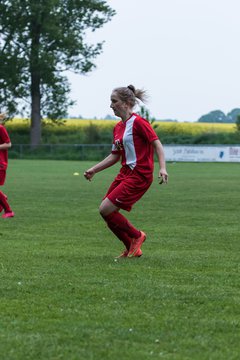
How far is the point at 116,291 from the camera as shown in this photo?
6223 millimetres

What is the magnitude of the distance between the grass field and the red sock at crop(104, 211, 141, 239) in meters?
0.29

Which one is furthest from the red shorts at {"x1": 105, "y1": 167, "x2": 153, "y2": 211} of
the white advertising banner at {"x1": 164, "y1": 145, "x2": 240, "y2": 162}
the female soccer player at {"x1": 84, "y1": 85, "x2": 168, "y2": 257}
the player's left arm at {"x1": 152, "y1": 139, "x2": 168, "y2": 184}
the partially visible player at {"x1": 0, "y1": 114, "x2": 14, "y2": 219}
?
the white advertising banner at {"x1": 164, "y1": 145, "x2": 240, "y2": 162}

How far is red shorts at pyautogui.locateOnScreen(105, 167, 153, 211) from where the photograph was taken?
8117mm

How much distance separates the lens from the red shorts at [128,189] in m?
8.12

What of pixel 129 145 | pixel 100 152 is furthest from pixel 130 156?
pixel 100 152

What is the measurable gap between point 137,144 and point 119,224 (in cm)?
82

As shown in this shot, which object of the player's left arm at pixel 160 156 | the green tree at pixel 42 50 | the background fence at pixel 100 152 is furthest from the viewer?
the green tree at pixel 42 50

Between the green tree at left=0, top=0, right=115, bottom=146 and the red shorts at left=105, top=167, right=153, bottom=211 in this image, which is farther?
the green tree at left=0, top=0, right=115, bottom=146

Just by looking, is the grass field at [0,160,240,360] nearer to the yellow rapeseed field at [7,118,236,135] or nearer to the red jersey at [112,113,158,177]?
the red jersey at [112,113,158,177]

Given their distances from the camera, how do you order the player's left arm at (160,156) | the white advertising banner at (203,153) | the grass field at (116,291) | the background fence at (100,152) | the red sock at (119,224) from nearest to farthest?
the grass field at (116,291) → the player's left arm at (160,156) → the red sock at (119,224) → the white advertising banner at (203,153) → the background fence at (100,152)

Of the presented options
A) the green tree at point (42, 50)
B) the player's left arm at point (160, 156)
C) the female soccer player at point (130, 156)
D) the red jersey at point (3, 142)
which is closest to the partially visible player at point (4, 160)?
the red jersey at point (3, 142)

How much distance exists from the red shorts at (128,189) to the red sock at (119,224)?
13 cm

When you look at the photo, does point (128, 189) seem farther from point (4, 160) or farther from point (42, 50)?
point (42, 50)

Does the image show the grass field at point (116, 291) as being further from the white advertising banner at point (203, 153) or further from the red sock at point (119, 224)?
the white advertising banner at point (203, 153)
